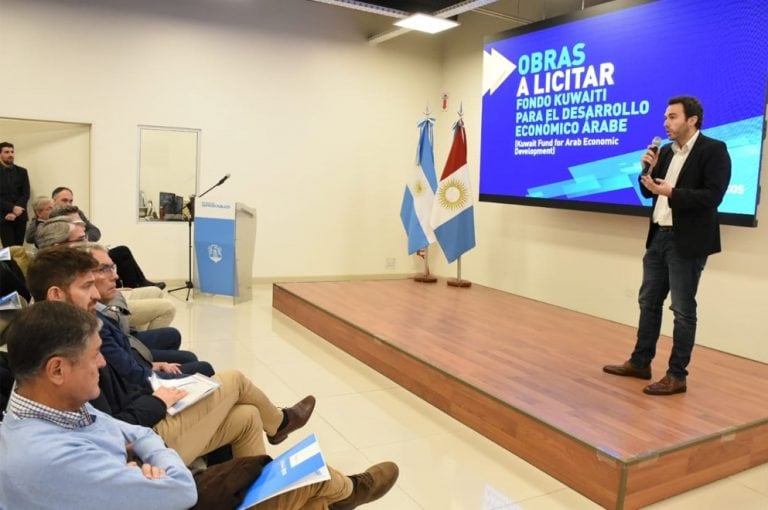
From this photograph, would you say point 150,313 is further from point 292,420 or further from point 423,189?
point 423,189

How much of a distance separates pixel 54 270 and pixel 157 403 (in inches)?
22.9

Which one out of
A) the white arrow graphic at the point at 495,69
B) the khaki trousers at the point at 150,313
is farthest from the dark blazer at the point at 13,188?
the white arrow graphic at the point at 495,69

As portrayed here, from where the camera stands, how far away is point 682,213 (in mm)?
3262

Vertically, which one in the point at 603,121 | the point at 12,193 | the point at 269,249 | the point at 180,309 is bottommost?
the point at 180,309

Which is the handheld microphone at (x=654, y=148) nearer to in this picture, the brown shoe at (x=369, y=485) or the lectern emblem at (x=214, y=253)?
the brown shoe at (x=369, y=485)

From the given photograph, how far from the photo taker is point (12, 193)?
6.53 metres

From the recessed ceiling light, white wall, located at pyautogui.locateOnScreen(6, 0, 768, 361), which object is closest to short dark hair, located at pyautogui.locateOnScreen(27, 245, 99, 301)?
white wall, located at pyautogui.locateOnScreen(6, 0, 768, 361)

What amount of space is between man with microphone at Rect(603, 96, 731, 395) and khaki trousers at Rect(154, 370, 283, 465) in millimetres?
2208

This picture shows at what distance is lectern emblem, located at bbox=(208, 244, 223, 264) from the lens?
6.51m

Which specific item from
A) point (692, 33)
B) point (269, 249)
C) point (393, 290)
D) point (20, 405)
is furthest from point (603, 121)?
point (20, 405)

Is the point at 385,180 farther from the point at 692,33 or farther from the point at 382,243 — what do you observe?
the point at 692,33

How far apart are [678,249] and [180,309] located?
4.61 meters

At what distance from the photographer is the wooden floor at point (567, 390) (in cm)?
277

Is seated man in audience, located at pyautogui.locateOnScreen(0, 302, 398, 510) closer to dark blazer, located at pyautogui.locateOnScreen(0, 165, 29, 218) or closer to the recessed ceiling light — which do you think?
dark blazer, located at pyautogui.locateOnScreen(0, 165, 29, 218)
